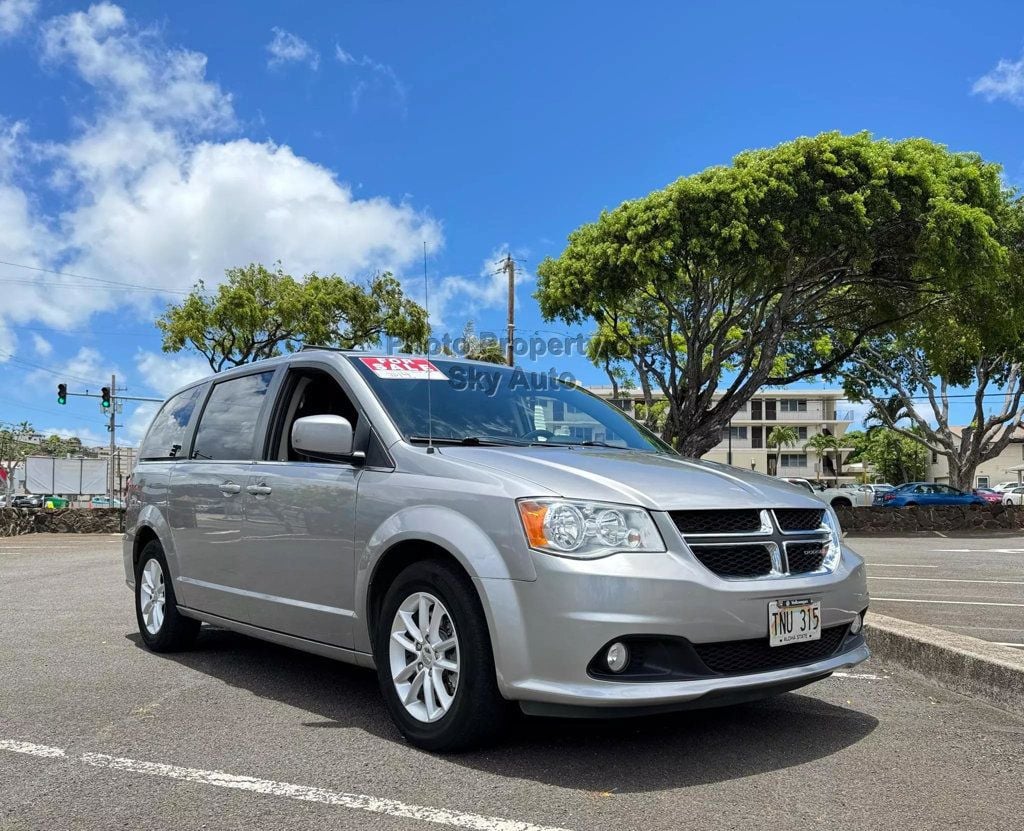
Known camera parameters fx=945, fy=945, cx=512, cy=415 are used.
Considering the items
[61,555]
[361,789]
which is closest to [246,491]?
[361,789]

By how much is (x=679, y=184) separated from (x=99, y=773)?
18232 mm

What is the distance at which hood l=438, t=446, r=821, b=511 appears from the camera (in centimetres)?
381

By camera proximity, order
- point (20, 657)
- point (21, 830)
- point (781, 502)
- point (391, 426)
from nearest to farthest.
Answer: point (21, 830) → point (781, 502) → point (391, 426) → point (20, 657)

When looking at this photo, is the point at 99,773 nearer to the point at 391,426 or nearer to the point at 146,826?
the point at 146,826

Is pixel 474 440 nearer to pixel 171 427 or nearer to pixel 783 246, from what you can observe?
pixel 171 427

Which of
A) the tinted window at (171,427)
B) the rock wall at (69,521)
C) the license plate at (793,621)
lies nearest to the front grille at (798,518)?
the license plate at (793,621)

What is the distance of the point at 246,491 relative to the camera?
5.33 meters

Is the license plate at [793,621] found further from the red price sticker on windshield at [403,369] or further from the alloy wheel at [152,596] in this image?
the alloy wheel at [152,596]

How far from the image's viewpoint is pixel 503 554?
3744mm

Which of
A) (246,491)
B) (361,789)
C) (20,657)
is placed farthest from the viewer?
(20,657)

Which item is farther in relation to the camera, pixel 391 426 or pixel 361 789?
pixel 391 426

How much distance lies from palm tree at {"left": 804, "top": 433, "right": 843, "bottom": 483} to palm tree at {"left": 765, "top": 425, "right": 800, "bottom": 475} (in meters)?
1.69

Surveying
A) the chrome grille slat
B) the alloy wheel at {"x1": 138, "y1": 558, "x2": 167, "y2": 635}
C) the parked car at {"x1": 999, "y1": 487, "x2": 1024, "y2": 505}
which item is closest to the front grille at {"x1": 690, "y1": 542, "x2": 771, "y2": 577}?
the chrome grille slat

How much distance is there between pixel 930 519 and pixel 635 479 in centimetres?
2358
